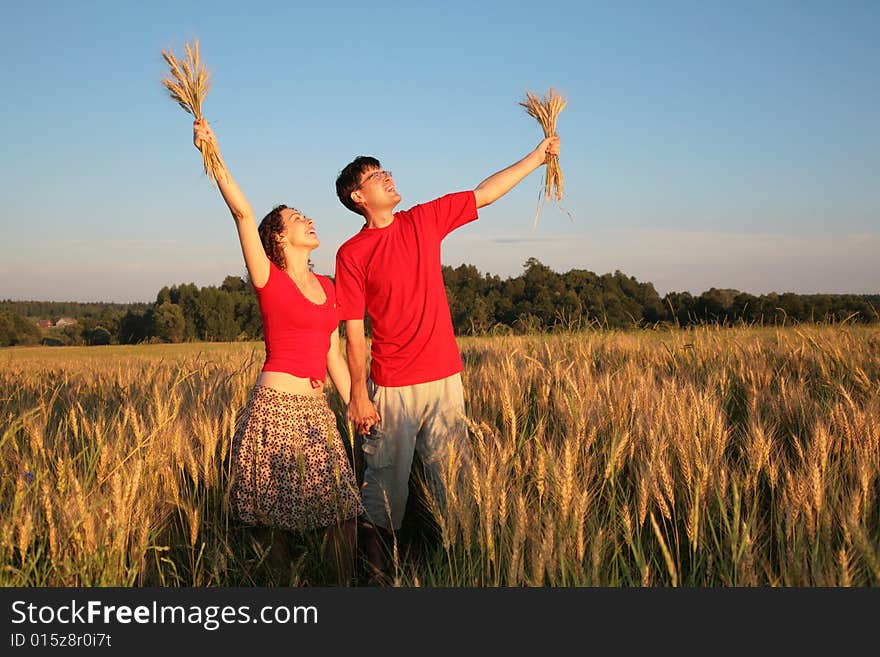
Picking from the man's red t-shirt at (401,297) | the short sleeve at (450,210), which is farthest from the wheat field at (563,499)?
the short sleeve at (450,210)

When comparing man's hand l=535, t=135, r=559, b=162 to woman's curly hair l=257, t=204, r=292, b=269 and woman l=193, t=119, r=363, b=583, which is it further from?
woman's curly hair l=257, t=204, r=292, b=269

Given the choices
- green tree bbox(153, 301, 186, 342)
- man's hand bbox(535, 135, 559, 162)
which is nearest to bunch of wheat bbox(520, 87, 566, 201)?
man's hand bbox(535, 135, 559, 162)

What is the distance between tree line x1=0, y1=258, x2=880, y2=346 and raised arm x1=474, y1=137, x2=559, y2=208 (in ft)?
4.41

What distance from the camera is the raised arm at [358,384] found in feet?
11.1

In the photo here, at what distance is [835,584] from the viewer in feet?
6.24

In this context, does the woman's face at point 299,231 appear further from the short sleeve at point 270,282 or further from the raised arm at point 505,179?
the raised arm at point 505,179

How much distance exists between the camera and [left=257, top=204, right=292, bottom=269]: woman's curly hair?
132 inches

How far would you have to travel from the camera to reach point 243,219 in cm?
298

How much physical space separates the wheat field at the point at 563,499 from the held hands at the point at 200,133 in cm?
112

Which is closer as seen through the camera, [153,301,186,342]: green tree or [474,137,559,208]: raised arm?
[474,137,559,208]: raised arm

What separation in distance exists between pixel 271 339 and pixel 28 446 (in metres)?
1.58

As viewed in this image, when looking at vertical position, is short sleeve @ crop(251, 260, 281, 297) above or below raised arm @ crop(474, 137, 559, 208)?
below

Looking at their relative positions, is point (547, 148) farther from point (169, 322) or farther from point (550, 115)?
point (169, 322)

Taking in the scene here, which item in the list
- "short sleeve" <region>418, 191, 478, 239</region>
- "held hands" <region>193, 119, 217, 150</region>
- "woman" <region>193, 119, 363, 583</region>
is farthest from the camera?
"short sleeve" <region>418, 191, 478, 239</region>
